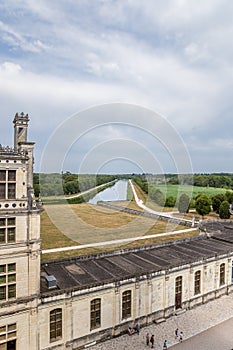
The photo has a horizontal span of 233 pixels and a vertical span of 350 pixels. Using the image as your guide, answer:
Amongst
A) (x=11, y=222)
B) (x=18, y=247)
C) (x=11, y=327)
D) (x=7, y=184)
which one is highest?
(x=7, y=184)

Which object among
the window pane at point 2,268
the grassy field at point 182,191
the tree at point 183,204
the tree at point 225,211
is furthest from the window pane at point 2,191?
the grassy field at point 182,191

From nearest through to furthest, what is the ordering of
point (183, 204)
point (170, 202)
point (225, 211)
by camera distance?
point (225, 211) → point (183, 204) → point (170, 202)

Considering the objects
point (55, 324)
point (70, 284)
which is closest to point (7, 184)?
point (70, 284)

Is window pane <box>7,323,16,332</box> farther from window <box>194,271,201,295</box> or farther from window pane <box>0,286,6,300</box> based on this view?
window <box>194,271,201,295</box>

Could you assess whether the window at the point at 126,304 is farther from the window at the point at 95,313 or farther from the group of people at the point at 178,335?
the group of people at the point at 178,335

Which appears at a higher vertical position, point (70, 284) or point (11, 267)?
point (11, 267)

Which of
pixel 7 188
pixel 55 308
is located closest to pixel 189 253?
pixel 55 308

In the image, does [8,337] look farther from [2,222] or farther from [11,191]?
[11,191]
